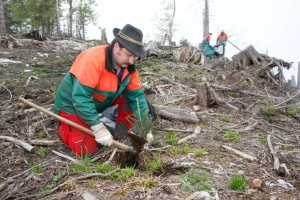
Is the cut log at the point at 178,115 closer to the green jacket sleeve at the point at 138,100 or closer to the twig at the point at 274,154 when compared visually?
the green jacket sleeve at the point at 138,100

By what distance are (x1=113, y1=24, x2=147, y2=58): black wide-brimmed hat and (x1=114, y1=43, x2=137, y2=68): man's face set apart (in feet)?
0.31

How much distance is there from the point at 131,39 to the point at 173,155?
5.34ft

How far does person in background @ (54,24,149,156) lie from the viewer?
408 cm

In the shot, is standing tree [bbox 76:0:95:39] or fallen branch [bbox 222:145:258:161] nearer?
fallen branch [bbox 222:145:258:161]

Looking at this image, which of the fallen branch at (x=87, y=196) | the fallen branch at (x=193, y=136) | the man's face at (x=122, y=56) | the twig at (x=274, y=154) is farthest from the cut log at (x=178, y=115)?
the fallen branch at (x=87, y=196)

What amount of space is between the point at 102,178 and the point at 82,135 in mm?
1017

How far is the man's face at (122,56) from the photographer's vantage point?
4.18m

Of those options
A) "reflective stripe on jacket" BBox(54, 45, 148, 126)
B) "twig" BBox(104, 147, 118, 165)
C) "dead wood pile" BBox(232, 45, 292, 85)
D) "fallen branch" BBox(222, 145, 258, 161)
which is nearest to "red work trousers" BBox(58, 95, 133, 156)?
"reflective stripe on jacket" BBox(54, 45, 148, 126)

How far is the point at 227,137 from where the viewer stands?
494cm

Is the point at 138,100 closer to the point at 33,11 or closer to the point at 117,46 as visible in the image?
the point at 117,46

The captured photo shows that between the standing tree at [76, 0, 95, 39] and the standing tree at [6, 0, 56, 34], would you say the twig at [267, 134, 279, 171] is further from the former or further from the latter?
the standing tree at [76, 0, 95, 39]

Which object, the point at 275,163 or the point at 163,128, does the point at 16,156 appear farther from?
the point at 275,163

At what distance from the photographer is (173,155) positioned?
420cm

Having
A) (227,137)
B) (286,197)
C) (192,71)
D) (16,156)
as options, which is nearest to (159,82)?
(192,71)
